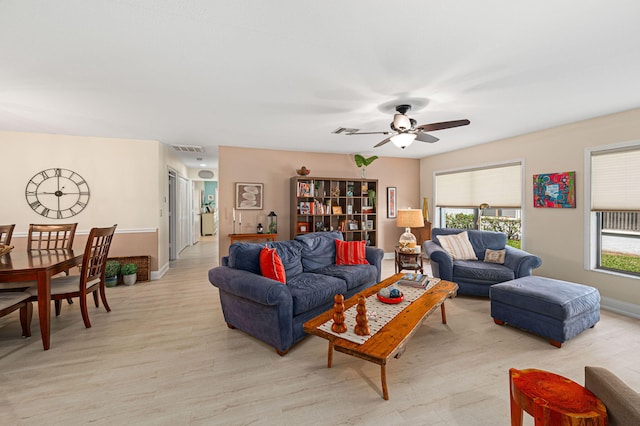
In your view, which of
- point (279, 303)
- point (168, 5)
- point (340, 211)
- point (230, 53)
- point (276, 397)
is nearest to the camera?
point (168, 5)

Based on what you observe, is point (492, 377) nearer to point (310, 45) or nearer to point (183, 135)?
point (310, 45)

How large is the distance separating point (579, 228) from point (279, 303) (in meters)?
4.20

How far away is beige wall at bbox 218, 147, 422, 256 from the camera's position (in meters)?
5.50

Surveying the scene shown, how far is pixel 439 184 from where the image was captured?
6.40 meters

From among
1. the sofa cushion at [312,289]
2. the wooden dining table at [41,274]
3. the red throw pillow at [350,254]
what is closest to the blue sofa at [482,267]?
the red throw pillow at [350,254]

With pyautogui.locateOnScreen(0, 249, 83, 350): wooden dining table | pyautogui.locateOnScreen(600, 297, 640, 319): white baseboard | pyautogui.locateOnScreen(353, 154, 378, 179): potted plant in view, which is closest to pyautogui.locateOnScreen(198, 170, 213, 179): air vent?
pyautogui.locateOnScreen(353, 154, 378, 179): potted plant

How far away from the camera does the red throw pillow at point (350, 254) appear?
13.0 ft

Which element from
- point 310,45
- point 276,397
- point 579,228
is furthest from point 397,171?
point 276,397

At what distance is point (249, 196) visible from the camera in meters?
5.63

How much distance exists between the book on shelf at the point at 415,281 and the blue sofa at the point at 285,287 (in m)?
0.54

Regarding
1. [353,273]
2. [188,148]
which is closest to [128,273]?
[188,148]

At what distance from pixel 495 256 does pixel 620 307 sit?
4.58 feet

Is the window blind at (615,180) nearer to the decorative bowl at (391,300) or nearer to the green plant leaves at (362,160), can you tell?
the decorative bowl at (391,300)

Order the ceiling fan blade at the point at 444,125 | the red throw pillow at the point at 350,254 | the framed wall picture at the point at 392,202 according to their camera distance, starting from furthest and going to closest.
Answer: the framed wall picture at the point at 392,202, the red throw pillow at the point at 350,254, the ceiling fan blade at the point at 444,125
